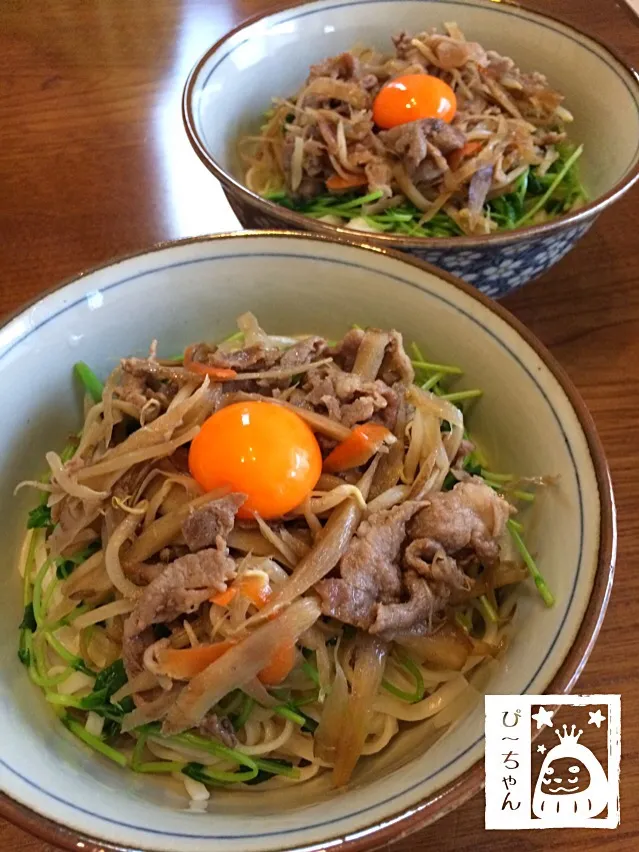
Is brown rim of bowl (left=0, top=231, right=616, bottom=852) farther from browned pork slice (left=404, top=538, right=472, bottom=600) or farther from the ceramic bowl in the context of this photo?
the ceramic bowl

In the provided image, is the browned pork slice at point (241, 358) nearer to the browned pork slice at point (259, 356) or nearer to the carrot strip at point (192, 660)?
the browned pork slice at point (259, 356)

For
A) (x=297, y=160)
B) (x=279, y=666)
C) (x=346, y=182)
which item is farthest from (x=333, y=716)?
(x=297, y=160)

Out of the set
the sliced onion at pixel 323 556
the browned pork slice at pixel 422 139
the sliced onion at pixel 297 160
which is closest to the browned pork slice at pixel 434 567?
the sliced onion at pixel 323 556

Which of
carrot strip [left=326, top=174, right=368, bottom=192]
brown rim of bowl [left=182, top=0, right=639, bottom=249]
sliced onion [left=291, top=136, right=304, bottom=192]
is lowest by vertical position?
carrot strip [left=326, top=174, right=368, bottom=192]

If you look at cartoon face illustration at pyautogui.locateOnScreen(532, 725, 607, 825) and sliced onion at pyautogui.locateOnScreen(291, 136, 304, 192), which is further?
sliced onion at pyautogui.locateOnScreen(291, 136, 304, 192)

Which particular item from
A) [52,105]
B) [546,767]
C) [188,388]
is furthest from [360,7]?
[546,767]

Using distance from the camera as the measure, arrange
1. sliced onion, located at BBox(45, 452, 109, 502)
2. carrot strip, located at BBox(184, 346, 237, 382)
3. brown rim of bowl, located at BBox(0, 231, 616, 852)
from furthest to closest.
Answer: carrot strip, located at BBox(184, 346, 237, 382) < sliced onion, located at BBox(45, 452, 109, 502) < brown rim of bowl, located at BBox(0, 231, 616, 852)

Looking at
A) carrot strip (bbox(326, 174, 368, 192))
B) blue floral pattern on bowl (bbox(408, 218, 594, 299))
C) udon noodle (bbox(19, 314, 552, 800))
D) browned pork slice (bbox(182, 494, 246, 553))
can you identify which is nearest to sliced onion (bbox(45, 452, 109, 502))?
udon noodle (bbox(19, 314, 552, 800))
